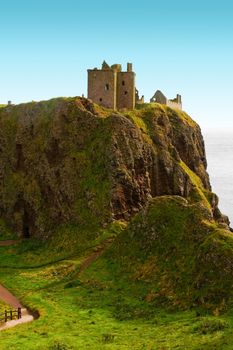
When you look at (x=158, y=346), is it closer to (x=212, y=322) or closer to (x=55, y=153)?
(x=212, y=322)

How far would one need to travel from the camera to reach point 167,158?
420 ft

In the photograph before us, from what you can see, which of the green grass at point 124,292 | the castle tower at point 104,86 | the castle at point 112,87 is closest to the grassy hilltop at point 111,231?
the green grass at point 124,292

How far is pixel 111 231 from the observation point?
10381cm

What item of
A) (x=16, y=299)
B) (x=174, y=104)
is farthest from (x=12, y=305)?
(x=174, y=104)

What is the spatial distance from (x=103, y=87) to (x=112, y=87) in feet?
7.58

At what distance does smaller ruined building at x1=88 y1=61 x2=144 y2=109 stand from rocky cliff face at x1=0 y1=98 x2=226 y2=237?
6546mm

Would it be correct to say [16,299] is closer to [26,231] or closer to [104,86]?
[26,231]

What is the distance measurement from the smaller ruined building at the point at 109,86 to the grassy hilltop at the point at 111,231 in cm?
624

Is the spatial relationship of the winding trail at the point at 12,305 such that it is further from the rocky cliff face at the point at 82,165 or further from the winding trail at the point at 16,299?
the rocky cliff face at the point at 82,165

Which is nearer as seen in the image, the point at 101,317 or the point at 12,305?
the point at 101,317

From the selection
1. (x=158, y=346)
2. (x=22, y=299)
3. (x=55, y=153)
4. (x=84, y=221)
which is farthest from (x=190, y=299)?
(x=55, y=153)

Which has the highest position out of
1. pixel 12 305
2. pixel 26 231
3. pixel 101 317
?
pixel 26 231

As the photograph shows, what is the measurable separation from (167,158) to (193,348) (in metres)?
80.6

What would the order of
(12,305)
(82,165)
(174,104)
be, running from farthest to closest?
(174,104)
(82,165)
(12,305)
